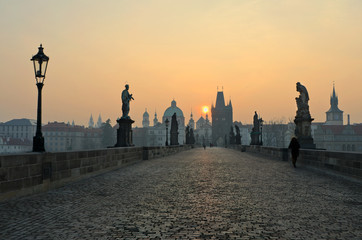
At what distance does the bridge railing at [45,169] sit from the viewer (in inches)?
300

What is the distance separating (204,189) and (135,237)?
4.86 meters

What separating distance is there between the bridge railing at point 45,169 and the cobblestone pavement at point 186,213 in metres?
0.32

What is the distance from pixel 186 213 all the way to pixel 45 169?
4761mm

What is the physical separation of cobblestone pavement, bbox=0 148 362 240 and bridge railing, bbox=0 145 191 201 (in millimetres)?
320

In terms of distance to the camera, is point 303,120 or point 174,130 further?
point 174,130

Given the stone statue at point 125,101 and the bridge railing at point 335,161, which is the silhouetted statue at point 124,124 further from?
the bridge railing at point 335,161

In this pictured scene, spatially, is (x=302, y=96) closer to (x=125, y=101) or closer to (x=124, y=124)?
(x=125, y=101)

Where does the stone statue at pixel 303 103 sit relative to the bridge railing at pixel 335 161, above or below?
above

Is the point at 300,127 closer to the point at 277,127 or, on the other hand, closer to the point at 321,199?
the point at 321,199

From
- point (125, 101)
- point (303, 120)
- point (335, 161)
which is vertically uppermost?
point (125, 101)

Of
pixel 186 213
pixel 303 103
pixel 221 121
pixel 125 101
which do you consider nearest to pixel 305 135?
pixel 303 103

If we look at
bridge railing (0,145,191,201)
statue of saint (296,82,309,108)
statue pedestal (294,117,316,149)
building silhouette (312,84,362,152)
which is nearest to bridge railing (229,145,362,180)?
statue pedestal (294,117,316,149)

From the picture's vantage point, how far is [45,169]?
9250mm

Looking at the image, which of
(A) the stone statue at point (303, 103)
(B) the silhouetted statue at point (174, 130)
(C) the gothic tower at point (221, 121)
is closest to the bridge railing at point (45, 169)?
(A) the stone statue at point (303, 103)
